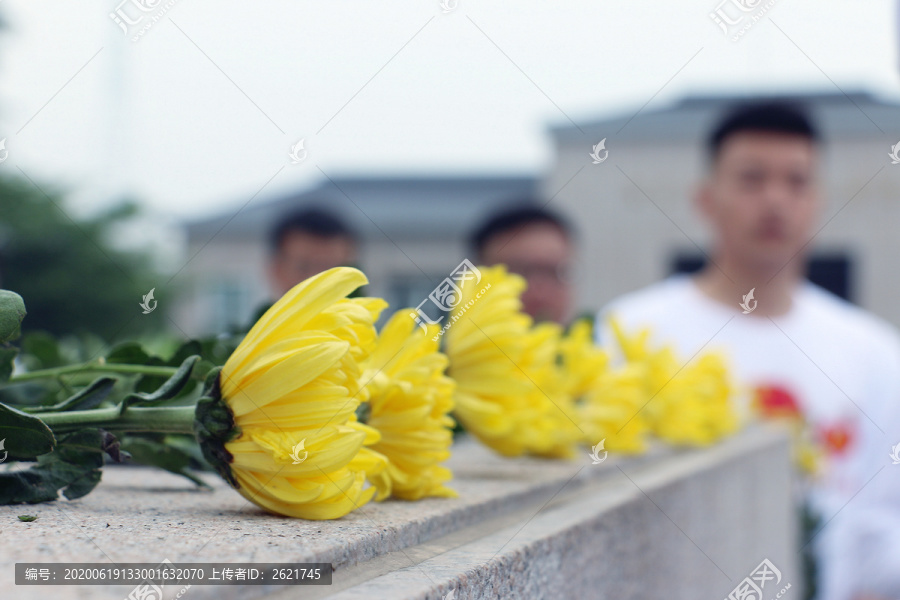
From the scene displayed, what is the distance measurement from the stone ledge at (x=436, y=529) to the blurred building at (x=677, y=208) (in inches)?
368

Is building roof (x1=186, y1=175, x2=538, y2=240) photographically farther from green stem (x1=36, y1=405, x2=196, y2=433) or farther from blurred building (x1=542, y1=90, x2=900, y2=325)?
green stem (x1=36, y1=405, x2=196, y2=433)

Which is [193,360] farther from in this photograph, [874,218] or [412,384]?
[874,218]

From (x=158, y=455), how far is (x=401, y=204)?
1408 centimetres

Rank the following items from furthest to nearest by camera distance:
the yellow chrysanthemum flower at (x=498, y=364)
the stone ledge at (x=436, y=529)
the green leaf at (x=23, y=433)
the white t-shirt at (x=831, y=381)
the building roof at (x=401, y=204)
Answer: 1. the building roof at (x=401, y=204)
2. the white t-shirt at (x=831, y=381)
3. the yellow chrysanthemum flower at (x=498, y=364)
4. the green leaf at (x=23, y=433)
5. the stone ledge at (x=436, y=529)

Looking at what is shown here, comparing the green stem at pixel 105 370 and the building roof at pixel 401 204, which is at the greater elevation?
the building roof at pixel 401 204

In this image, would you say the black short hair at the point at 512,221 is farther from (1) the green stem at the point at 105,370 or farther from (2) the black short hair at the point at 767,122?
(1) the green stem at the point at 105,370

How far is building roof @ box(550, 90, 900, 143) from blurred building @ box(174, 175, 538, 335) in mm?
2142

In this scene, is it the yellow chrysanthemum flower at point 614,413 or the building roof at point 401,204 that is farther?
the building roof at point 401,204

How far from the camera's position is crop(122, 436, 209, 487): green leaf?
0.77 metres

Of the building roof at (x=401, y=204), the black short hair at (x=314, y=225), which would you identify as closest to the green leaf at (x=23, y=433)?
the black short hair at (x=314, y=225)

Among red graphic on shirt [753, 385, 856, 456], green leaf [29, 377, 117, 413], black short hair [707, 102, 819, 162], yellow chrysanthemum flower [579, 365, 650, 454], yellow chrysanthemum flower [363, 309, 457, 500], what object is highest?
black short hair [707, 102, 819, 162]

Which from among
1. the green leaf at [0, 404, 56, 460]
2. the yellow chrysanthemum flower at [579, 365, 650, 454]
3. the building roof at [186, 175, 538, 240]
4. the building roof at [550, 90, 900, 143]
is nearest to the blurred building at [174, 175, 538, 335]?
the building roof at [186, 175, 538, 240]

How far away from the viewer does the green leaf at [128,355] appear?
801 mm

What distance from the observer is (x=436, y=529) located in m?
0.70
